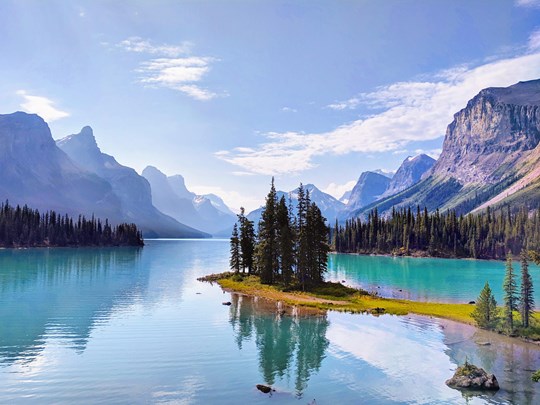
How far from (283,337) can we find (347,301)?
29.1 meters

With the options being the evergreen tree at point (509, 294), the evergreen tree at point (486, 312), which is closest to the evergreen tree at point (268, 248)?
the evergreen tree at point (486, 312)

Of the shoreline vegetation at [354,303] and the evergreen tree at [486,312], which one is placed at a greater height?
the evergreen tree at [486,312]

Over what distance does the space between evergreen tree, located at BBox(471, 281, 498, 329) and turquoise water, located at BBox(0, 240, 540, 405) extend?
8.06ft

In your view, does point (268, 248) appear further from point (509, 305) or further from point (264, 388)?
point (264, 388)

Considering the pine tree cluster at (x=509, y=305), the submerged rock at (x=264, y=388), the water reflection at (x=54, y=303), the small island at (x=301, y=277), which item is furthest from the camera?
the small island at (x=301, y=277)

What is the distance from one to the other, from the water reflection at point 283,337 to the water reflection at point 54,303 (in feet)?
64.5

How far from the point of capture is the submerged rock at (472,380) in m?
34.0

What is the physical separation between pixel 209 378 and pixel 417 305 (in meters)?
49.7

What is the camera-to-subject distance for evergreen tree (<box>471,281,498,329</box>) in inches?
2169

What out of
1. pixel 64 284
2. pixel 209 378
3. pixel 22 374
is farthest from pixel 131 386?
pixel 64 284

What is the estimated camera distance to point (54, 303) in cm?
7050

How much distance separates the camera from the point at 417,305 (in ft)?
241

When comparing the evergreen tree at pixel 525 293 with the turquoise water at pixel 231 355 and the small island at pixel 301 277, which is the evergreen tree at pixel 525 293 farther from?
the turquoise water at pixel 231 355

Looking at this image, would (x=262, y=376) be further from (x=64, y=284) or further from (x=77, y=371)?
(x=64, y=284)
